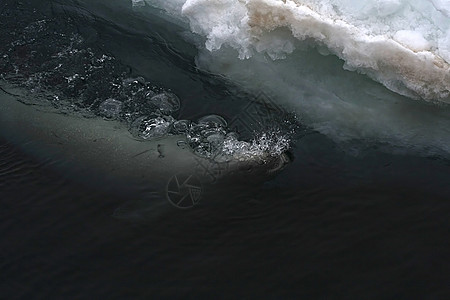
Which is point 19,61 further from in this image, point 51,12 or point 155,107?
point 155,107

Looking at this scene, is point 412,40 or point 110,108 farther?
point 110,108

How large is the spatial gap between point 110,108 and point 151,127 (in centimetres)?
83

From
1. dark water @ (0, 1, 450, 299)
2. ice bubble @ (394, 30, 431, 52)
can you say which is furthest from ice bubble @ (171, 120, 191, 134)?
ice bubble @ (394, 30, 431, 52)

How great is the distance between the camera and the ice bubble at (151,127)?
27.0 ft

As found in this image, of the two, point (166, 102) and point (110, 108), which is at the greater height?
point (166, 102)

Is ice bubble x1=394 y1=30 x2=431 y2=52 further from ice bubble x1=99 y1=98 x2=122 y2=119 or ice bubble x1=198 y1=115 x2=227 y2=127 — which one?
ice bubble x1=99 y1=98 x2=122 y2=119

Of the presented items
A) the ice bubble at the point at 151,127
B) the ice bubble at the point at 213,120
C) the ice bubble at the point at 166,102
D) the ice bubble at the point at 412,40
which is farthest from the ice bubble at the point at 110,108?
the ice bubble at the point at 412,40

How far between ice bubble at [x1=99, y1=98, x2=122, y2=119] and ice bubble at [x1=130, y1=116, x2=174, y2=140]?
1.29 feet

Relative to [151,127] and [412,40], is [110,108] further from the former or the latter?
[412,40]

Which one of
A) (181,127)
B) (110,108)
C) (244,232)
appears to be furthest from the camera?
(110,108)

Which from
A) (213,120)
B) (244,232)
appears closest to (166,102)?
(213,120)

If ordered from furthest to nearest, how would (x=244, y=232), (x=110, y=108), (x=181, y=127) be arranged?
(x=110, y=108) → (x=181, y=127) → (x=244, y=232)

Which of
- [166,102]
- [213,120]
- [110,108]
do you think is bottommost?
[213,120]

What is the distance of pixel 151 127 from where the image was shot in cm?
831
